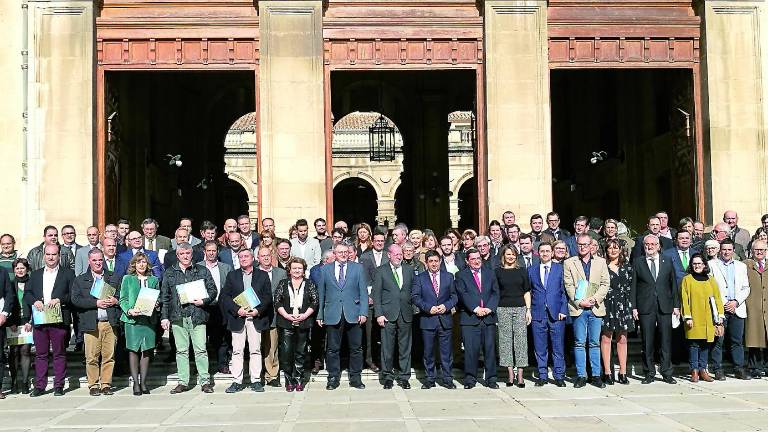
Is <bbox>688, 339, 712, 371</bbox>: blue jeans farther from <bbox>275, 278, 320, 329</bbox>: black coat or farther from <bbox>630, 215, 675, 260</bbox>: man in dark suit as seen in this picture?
<bbox>275, 278, 320, 329</bbox>: black coat

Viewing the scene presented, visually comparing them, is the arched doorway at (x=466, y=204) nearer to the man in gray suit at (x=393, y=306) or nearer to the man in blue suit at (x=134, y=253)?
the man in blue suit at (x=134, y=253)

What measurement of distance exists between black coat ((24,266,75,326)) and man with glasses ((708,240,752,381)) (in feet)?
27.1

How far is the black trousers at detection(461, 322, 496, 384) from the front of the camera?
38.1 feet

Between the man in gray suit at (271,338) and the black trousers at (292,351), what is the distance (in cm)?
13

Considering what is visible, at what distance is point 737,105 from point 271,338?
9.36m

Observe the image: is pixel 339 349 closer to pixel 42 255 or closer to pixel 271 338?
pixel 271 338

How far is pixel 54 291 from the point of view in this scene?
11508 millimetres

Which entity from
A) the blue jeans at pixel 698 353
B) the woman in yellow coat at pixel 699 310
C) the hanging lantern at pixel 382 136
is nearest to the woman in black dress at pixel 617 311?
the woman in yellow coat at pixel 699 310

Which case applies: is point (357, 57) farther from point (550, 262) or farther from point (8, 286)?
point (8, 286)

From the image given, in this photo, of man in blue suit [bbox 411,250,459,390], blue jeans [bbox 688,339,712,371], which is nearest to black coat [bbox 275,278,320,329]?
man in blue suit [bbox 411,250,459,390]

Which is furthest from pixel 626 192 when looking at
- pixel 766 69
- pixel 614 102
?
pixel 766 69

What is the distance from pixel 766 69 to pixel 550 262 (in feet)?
22.9

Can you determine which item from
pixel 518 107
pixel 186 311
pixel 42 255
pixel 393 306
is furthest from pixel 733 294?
pixel 42 255

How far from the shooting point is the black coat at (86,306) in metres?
11.5
